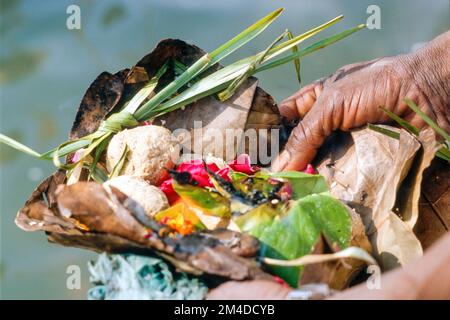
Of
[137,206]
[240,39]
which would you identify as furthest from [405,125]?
[137,206]

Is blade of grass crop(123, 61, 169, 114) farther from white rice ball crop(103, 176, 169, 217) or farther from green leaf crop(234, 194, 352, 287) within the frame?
green leaf crop(234, 194, 352, 287)

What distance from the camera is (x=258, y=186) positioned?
1222 millimetres

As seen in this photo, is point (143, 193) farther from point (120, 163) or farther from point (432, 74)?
point (432, 74)

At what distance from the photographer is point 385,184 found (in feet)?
4.33

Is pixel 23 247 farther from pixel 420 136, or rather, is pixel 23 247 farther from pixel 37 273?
pixel 420 136

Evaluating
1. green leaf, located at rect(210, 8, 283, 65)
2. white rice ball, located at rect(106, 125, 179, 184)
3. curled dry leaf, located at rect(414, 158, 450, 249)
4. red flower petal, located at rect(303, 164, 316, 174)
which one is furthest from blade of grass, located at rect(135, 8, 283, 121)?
curled dry leaf, located at rect(414, 158, 450, 249)

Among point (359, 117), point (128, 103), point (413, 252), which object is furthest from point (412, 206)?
point (128, 103)

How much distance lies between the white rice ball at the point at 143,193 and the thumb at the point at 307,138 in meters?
0.43

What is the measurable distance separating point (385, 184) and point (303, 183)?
0.18 m

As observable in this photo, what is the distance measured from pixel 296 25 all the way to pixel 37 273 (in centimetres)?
151

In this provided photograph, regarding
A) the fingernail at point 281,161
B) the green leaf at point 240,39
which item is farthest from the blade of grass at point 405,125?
the green leaf at point 240,39

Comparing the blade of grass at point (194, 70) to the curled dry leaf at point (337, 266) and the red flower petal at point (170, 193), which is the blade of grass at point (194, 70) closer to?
the red flower petal at point (170, 193)

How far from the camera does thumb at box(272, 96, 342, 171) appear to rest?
1575 mm

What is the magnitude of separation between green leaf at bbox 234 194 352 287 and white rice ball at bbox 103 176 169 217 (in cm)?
17
